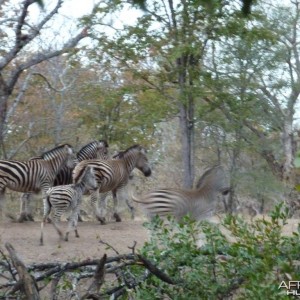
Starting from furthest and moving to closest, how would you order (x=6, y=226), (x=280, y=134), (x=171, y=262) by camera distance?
(x=280, y=134)
(x=6, y=226)
(x=171, y=262)

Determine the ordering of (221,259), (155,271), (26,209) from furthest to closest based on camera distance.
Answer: (26,209) → (221,259) → (155,271)

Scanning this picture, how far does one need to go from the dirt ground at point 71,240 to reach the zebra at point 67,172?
0.46m

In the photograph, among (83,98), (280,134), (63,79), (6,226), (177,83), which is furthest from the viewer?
(280,134)

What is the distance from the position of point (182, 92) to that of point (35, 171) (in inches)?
141

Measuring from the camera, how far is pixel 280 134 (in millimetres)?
24641

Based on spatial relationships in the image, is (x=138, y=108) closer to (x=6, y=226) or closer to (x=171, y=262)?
(x=6, y=226)

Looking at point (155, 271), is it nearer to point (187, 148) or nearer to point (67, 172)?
point (67, 172)

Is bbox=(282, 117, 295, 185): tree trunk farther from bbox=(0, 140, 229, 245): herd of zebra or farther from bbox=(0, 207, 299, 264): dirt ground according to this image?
bbox=(0, 207, 299, 264): dirt ground

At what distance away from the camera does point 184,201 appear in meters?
12.4

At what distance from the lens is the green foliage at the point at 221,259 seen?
5.76 meters

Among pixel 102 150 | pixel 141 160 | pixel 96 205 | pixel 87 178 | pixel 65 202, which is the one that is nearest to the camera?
pixel 65 202

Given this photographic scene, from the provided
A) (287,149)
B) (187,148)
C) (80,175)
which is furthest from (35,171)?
(287,149)

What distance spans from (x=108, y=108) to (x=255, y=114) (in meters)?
4.59

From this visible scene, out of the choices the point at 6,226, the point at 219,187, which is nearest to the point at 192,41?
the point at 219,187
